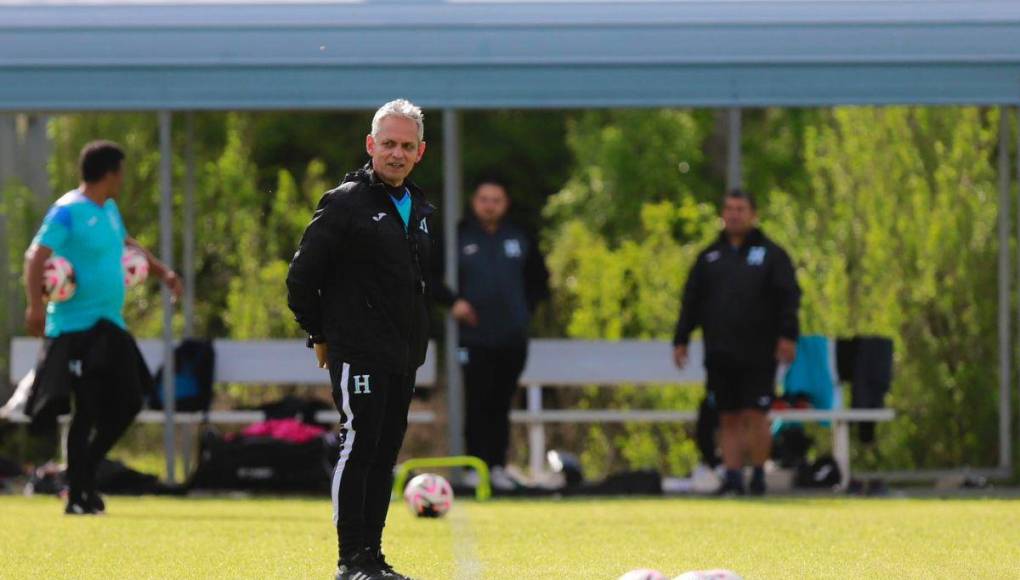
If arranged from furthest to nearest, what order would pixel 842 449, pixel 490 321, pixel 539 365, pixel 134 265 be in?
1. pixel 539 365
2. pixel 842 449
3. pixel 490 321
4. pixel 134 265

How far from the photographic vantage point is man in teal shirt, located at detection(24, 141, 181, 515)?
10359mm

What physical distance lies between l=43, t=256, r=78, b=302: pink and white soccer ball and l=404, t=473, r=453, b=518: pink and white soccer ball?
208 centimetres

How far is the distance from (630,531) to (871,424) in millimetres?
4178

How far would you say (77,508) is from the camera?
1057cm

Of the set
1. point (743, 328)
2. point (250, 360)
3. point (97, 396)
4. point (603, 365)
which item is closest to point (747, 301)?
point (743, 328)

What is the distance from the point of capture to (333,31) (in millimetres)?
12930

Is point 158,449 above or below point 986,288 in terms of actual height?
below

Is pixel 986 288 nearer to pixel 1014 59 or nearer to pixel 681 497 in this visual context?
pixel 1014 59

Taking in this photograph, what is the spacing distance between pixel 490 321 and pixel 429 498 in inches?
97.2

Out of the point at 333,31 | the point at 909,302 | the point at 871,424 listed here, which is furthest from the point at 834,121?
the point at 333,31

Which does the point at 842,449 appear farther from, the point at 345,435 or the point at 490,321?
the point at 345,435

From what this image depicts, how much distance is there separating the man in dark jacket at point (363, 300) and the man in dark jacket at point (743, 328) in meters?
5.58

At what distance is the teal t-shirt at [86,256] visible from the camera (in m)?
10.3

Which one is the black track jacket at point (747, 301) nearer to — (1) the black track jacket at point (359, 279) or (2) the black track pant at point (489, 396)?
(2) the black track pant at point (489, 396)
